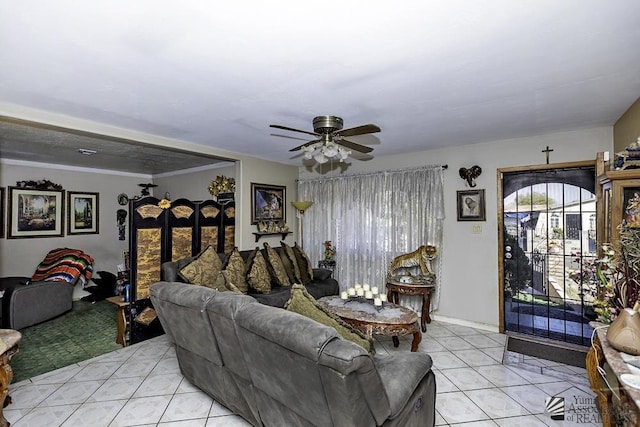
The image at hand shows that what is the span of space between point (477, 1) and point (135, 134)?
3496mm

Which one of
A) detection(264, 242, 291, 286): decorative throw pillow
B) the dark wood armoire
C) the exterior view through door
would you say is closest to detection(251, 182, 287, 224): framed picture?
the dark wood armoire

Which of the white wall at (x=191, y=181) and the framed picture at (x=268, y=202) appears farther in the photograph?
the white wall at (x=191, y=181)

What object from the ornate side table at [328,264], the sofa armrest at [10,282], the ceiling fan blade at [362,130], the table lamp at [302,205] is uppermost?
the ceiling fan blade at [362,130]

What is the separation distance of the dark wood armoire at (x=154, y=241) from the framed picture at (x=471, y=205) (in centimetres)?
360

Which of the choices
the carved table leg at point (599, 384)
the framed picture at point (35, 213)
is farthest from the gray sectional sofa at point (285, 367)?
the framed picture at point (35, 213)

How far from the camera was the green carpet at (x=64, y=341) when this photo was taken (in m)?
3.22

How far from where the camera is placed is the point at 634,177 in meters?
2.19

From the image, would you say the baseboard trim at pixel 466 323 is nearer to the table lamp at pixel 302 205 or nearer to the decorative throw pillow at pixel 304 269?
the decorative throw pillow at pixel 304 269

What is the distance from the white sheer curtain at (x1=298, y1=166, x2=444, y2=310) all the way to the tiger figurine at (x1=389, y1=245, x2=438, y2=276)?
0.60 ft

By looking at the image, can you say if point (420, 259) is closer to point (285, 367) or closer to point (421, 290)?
point (421, 290)

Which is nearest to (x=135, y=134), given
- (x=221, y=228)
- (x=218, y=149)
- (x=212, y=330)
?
(x=218, y=149)

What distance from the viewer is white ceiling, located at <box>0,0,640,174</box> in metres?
1.50

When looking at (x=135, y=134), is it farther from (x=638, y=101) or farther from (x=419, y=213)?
(x=638, y=101)

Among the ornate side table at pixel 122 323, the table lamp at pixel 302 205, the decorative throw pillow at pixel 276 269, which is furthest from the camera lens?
the table lamp at pixel 302 205
